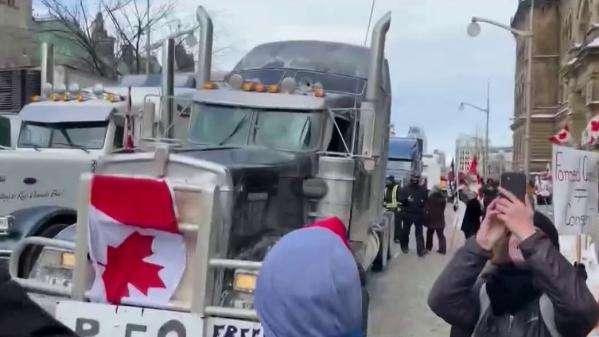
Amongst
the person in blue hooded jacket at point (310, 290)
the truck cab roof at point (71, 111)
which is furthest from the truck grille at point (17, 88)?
the person in blue hooded jacket at point (310, 290)

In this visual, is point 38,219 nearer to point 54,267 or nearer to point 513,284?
point 54,267

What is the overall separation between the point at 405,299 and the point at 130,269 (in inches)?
245

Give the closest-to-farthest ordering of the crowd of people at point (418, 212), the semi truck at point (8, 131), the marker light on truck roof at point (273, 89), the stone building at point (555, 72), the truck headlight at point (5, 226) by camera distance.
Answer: the truck headlight at point (5, 226) → the marker light on truck roof at point (273, 89) → the semi truck at point (8, 131) → the crowd of people at point (418, 212) → the stone building at point (555, 72)

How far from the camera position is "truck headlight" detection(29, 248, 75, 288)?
624cm

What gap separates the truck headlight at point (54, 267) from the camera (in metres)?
6.24

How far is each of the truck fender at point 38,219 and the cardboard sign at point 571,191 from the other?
5.04 metres

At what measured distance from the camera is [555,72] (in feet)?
253

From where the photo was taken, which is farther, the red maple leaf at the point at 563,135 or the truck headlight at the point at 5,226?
the red maple leaf at the point at 563,135

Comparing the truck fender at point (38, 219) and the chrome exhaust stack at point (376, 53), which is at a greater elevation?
the chrome exhaust stack at point (376, 53)

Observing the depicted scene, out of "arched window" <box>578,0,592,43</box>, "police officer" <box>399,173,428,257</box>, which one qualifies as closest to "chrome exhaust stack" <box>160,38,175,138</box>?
"police officer" <box>399,173,428,257</box>

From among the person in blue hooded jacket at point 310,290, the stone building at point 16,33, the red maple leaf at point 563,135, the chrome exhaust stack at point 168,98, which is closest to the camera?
the person in blue hooded jacket at point 310,290

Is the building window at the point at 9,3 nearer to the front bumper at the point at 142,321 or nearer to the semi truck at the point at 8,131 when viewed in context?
the semi truck at the point at 8,131

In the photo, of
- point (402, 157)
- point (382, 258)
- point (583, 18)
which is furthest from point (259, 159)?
point (583, 18)

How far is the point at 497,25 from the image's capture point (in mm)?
26172
